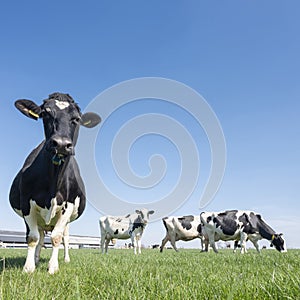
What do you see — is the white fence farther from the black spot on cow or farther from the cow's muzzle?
the cow's muzzle

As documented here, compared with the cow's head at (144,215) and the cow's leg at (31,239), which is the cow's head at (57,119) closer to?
the cow's leg at (31,239)

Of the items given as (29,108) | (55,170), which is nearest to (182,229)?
(55,170)

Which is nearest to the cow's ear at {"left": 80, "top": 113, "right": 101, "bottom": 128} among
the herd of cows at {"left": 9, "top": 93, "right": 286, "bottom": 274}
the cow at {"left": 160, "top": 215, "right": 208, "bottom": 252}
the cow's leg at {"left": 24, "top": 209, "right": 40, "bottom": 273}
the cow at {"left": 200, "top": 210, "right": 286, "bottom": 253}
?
the herd of cows at {"left": 9, "top": 93, "right": 286, "bottom": 274}

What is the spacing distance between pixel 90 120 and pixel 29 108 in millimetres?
1177

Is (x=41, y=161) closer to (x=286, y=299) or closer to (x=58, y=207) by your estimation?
(x=58, y=207)

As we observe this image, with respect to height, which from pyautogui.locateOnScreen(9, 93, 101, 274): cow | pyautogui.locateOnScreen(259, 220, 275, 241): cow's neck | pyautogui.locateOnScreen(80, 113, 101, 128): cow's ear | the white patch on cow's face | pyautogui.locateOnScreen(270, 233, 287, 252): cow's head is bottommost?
→ pyautogui.locateOnScreen(270, 233, 287, 252): cow's head

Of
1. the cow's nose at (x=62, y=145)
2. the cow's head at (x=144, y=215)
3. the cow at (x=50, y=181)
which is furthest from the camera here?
the cow's head at (x=144, y=215)

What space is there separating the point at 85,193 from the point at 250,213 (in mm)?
14814

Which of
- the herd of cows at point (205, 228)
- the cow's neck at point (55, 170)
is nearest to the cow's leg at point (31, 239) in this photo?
the cow's neck at point (55, 170)

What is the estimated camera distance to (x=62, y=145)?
14.0ft

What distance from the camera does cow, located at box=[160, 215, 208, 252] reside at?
961 inches

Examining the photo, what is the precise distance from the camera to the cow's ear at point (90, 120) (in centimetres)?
604

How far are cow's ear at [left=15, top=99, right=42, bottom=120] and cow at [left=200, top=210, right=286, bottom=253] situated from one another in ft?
Answer: 50.9

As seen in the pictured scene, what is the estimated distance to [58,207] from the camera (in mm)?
5266
